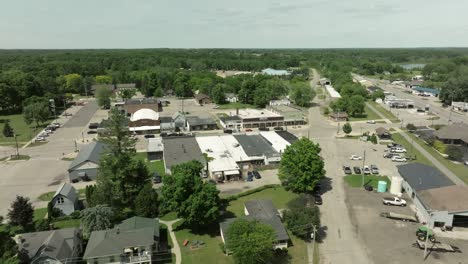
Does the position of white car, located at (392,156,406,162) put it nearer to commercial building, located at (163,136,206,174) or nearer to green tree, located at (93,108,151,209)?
commercial building, located at (163,136,206,174)

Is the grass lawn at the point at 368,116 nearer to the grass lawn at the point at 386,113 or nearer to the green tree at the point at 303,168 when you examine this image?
the grass lawn at the point at 386,113

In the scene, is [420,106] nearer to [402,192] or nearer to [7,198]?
[402,192]

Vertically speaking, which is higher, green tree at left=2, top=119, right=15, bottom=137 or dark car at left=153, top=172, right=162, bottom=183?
green tree at left=2, top=119, right=15, bottom=137

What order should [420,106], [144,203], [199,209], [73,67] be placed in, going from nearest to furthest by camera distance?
[199,209] < [144,203] < [420,106] < [73,67]

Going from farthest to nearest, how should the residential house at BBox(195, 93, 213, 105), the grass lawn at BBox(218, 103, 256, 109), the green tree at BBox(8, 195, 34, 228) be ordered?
the residential house at BBox(195, 93, 213, 105) < the grass lawn at BBox(218, 103, 256, 109) < the green tree at BBox(8, 195, 34, 228)

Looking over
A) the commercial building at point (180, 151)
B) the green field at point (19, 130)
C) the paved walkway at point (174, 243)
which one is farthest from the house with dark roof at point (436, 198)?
the green field at point (19, 130)

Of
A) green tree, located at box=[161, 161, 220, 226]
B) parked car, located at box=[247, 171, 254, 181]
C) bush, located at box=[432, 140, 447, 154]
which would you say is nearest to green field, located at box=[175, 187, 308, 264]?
green tree, located at box=[161, 161, 220, 226]

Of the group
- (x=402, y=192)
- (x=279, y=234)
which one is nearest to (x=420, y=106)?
(x=402, y=192)
